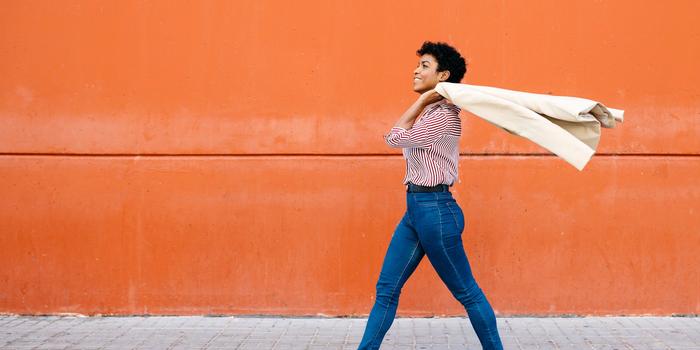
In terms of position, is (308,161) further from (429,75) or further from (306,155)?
(429,75)

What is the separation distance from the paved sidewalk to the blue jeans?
98 centimetres

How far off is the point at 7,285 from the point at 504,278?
11.5 feet

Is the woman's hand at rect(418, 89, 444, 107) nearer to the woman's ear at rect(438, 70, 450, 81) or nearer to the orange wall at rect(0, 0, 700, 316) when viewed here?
the woman's ear at rect(438, 70, 450, 81)

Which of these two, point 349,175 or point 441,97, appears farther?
point 349,175

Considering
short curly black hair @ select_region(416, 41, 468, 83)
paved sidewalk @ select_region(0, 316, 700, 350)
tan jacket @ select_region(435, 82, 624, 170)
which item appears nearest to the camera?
tan jacket @ select_region(435, 82, 624, 170)

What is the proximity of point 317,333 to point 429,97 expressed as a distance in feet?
6.86

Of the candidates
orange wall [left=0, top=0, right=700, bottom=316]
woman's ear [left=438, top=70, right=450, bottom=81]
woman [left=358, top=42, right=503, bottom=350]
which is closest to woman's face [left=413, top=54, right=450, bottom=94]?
woman's ear [left=438, top=70, right=450, bottom=81]

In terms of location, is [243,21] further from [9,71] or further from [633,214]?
[633,214]

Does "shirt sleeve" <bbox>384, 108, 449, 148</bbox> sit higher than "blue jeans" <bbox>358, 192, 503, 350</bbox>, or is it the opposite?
"shirt sleeve" <bbox>384, 108, 449, 148</bbox>

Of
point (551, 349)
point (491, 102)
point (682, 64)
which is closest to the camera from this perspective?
point (491, 102)

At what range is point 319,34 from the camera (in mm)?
6867

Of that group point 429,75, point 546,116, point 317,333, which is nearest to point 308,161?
point 317,333

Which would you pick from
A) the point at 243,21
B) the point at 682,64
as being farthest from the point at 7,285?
the point at 682,64

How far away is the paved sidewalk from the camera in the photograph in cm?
606
